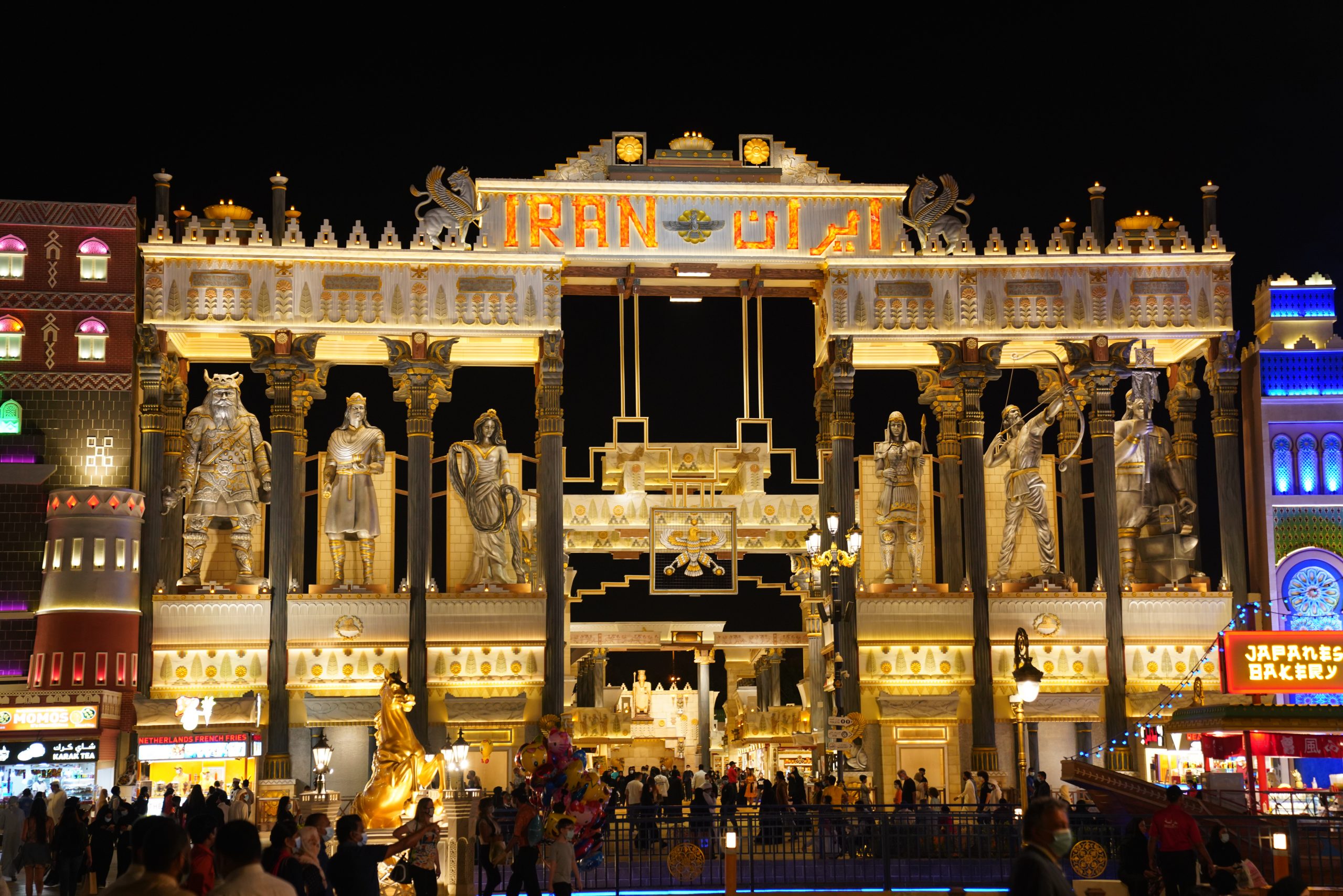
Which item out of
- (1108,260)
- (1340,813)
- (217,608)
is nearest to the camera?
(1340,813)

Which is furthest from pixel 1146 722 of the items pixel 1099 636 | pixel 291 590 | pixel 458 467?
pixel 291 590

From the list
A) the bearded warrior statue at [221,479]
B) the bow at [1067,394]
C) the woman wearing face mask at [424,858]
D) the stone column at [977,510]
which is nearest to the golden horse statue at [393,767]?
the woman wearing face mask at [424,858]

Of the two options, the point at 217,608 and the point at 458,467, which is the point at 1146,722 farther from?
the point at 217,608

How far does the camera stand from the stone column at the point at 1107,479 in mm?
39812

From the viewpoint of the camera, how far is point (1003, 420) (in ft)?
140

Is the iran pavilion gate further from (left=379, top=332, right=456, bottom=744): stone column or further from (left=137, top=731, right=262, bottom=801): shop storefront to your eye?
(left=137, top=731, right=262, bottom=801): shop storefront

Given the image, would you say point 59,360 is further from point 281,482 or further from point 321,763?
point 321,763

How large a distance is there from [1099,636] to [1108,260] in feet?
30.6

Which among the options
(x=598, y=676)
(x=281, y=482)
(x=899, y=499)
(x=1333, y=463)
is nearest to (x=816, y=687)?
(x=899, y=499)

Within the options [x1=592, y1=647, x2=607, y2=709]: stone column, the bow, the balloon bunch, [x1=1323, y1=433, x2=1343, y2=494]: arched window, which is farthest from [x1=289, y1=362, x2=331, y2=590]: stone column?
[x1=1323, y1=433, x2=1343, y2=494]: arched window

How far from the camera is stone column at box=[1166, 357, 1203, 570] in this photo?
140 feet

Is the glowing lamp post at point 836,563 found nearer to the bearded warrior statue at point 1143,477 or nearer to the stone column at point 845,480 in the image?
the stone column at point 845,480

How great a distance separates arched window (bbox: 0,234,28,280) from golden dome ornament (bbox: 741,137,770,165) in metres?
17.7

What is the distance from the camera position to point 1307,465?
4162 cm
